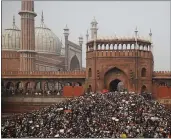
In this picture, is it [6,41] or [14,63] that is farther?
[6,41]

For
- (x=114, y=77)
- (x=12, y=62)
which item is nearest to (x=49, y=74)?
(x=114, y=77)

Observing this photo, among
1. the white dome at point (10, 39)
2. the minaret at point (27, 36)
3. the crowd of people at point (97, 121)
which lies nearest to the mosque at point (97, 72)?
the minaret at point (27, 36)

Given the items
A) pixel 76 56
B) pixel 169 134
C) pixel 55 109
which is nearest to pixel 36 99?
pixel 55 109

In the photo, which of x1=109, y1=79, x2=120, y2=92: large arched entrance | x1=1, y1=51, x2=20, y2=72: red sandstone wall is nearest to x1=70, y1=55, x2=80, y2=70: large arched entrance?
x1=1, y1=51, x2=20, y2=72: red sandstone wall

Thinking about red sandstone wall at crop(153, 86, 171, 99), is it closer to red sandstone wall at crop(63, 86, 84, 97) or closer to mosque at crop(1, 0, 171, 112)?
mosque at crop(1, 0, 171, 112)

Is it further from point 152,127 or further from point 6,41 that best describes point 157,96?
point 6,41

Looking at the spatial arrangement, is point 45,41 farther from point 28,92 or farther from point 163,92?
point 163,92

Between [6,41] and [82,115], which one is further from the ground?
[6,41]
